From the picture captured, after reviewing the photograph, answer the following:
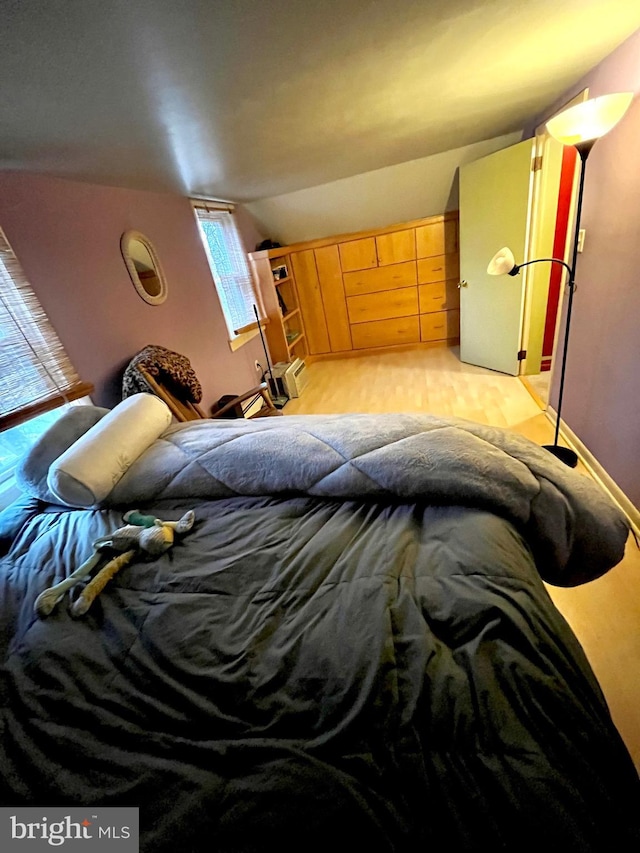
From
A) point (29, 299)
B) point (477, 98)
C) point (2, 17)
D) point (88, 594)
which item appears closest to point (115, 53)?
point (2, 17)

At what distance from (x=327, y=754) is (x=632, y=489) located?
6.14ft

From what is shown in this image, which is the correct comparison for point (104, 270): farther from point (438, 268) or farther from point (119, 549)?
point (438, 268)

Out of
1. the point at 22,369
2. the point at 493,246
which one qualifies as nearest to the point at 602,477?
the point at 493,246

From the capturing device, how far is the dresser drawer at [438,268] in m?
4.09

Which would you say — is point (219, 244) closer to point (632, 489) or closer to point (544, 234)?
point (544, 234)

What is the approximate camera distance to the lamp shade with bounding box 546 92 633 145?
1342mm

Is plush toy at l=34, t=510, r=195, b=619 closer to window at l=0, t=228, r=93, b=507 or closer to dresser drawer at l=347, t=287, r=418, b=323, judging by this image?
window at l=0, t=228, r=93, b=507

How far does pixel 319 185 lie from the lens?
352 cm

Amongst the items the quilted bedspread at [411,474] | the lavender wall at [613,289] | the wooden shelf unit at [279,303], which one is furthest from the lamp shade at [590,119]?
the wooden shelf unit at [279,303]

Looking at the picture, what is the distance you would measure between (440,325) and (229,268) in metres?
2.58

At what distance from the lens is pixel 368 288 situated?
441 centimetres

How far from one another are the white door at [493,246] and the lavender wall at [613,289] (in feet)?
2.13

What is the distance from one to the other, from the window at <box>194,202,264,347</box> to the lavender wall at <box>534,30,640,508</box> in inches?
108

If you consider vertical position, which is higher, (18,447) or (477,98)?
(477,98)
